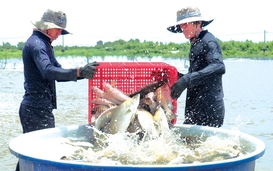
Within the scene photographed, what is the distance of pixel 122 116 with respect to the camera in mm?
3541

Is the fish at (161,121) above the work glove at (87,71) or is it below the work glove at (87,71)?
below

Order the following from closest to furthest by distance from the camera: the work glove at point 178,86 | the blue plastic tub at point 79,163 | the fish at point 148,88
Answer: the blue plastic tub at point 79,163, the work glove at point 178,86, the fish at point 148,88

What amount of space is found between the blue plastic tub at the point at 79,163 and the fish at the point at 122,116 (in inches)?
17.0

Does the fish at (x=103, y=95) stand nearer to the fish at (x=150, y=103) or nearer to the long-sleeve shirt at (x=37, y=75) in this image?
the fish at (x=150, y=103)

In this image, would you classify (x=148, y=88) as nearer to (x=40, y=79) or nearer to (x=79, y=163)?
(x=40, y=79)

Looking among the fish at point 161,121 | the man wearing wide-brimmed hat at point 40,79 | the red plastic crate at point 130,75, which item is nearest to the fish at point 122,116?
the fish at point 161,121

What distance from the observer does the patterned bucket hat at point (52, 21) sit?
426 centimetres

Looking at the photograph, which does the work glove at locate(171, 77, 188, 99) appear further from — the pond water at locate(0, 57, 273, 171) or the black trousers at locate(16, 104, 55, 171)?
the pond water at locate(0, 57, 273, 171)

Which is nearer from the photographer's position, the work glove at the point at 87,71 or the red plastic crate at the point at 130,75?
the work glove at the point at 87,71

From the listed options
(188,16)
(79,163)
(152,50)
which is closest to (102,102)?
(188,16)

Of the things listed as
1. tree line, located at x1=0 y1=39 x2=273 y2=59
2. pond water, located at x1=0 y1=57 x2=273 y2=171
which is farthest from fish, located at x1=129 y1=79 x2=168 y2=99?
tree line, located at x1=0 y1=39 x2=273 y2=59

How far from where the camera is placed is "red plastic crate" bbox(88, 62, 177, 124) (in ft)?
13.6

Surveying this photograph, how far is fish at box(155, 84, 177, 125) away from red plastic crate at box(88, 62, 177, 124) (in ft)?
0.61

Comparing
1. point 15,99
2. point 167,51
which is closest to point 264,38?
point 167,51
